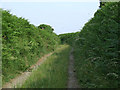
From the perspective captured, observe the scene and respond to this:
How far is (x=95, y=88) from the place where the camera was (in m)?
3.99

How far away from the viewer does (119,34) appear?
404cm

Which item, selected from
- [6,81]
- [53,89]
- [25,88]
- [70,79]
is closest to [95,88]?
[53,89]

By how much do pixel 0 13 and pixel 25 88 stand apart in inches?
146

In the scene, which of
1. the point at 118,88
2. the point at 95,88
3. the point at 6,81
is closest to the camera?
the point at 118,88

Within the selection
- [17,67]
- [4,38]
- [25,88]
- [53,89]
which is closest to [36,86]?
[25,88]

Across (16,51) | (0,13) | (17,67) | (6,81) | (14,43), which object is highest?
(0,13)

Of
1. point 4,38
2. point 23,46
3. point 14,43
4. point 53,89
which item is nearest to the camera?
point 53,89

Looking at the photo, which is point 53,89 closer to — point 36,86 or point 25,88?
point 36,86

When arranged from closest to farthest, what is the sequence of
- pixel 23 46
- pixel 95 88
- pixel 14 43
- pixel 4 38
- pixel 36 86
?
pixel 95 88 < pixel 36 86 < pixel 4 38 < pixel 14 43 < pixel 23 46

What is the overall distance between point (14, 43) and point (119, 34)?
497 centimetres

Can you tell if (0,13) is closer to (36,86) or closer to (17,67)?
(17,67)

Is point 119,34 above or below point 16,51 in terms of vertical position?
above

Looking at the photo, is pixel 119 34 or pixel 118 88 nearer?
pixel 118 88

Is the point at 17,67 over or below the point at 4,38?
below
